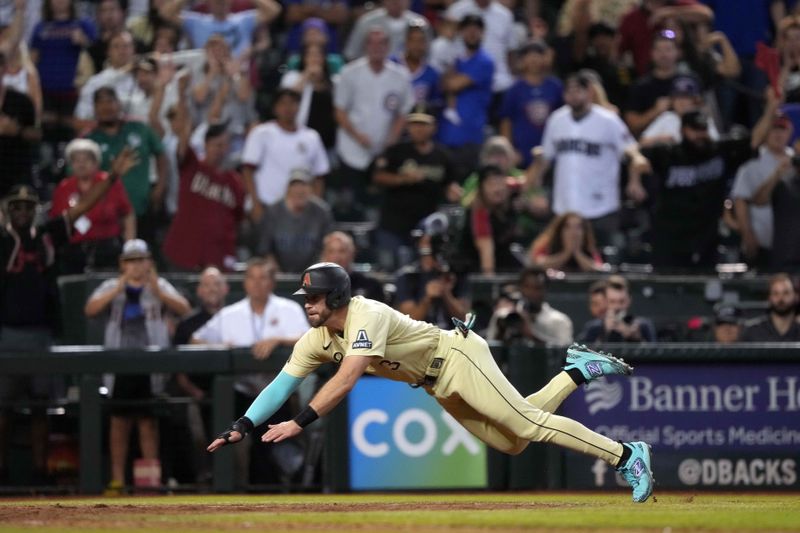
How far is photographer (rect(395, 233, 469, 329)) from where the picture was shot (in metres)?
12.2

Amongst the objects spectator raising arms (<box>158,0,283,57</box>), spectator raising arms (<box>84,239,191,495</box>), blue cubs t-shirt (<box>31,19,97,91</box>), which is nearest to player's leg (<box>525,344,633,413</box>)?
spectator raising arms (<box>84,239,191,495</box>)

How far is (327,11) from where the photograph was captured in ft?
54.3

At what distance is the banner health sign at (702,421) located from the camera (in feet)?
40.2

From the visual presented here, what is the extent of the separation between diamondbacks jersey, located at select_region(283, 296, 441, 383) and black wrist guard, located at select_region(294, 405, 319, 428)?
50 cm

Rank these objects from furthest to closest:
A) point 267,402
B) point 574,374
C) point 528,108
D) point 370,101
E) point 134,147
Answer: point 528,108, point 370,101, point 134,147, point 574,374, point 267,402

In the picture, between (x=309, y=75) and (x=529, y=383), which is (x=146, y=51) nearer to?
(x=309, y=75)

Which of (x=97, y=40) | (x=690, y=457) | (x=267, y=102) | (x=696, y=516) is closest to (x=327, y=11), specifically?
(x=267, y=102)

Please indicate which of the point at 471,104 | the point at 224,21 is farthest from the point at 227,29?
the point at 471,104

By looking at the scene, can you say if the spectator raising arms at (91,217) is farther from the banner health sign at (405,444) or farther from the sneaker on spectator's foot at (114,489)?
the banner health sign at (405,444)

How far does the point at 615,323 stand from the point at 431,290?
1.51 metres

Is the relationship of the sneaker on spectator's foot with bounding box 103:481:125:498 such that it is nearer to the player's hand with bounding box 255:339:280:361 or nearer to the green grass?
the green grass

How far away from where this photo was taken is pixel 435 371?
30.1 feet

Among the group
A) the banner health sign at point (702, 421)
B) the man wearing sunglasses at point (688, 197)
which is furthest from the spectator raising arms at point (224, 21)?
the banner health sign at point (702, 421)

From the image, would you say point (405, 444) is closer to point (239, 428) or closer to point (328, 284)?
point (328, 284)
